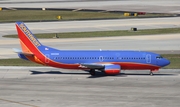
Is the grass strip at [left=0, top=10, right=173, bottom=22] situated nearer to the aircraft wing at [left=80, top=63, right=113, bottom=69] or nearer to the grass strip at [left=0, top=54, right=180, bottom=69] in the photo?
the grass strip at [left=0, top=54, right=180, bottom=69]

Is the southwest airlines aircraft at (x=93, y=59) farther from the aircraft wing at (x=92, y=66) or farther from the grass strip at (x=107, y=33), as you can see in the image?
the grass strip at (x=107, y=33)

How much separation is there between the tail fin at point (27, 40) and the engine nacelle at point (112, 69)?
8.39 metres

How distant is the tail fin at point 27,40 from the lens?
63719mm

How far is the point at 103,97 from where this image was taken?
165 feet

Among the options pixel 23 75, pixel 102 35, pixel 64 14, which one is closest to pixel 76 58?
pixel 23 75

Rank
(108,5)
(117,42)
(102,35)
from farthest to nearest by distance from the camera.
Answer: (108,5) < (102,35) < (117,42)

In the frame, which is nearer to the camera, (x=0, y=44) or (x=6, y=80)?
(x=6, y=80)

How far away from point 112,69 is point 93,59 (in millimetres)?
2689

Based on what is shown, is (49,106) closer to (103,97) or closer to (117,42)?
(103,97)

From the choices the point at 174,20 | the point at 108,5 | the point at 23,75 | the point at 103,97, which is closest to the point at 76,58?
the point at 23,75

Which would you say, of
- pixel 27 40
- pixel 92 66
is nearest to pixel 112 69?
pixel 92 66

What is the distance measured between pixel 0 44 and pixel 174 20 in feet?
146

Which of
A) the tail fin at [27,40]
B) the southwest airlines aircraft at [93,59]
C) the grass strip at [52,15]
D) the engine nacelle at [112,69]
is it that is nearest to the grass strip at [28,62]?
the southwest airlines aircraft at [93,59]

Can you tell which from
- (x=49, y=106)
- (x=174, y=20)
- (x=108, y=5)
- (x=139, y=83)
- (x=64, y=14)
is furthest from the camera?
(x=108, y=5)
